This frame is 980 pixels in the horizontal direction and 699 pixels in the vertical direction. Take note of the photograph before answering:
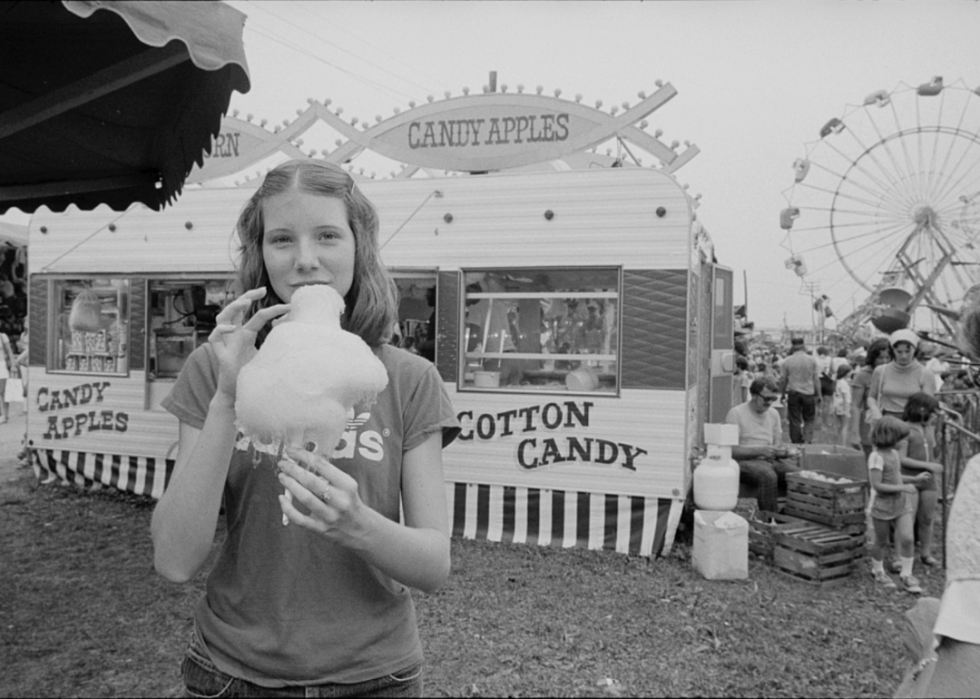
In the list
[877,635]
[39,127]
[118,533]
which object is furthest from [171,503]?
[118,533]

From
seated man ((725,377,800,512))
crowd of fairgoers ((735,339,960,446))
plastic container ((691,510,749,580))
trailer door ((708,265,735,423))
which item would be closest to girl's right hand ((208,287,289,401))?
plastic container ((691,510,749,580))

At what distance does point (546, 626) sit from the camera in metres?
4.73

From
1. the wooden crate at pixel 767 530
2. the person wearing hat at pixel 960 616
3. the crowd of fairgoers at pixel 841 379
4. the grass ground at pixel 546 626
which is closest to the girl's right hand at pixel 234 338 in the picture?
the person wearing hat at pixel 960 616

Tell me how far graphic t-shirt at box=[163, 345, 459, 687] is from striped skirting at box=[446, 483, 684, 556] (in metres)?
4.94

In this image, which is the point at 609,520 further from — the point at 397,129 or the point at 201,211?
the point at 201,211

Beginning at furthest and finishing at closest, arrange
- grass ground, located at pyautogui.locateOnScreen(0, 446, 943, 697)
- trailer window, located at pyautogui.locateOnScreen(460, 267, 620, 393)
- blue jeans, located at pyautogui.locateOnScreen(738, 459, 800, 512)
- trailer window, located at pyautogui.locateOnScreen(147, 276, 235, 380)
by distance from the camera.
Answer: trailer window, located at pyautogui.locateOnScreen(147, 276, 235, 380) < blue jeans, located at pyautogui.locateOnScreen(738, 459, 800, 512) < trailer window, located at pyautogui.locateOnScreen(460, 267, 620, 393) < grass ground, located at pyautogui.locateOnScreen(0, 446, 943, 697)

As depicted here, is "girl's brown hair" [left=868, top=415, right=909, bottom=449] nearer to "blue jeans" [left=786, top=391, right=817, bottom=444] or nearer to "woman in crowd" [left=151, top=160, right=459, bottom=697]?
"woman in crowd" [left=151, top=160, right=459, bottom=697]

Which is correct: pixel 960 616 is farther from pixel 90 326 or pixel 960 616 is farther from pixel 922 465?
pixel 90 326

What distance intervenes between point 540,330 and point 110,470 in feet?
15.7

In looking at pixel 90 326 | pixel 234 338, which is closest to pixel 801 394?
pixel 90 326

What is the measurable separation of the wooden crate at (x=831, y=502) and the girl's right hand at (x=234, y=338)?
19.1 ft

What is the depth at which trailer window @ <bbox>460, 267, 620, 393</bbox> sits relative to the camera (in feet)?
20.9

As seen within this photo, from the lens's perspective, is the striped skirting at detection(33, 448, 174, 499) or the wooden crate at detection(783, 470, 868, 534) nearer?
the wooden crate at detection(783, 470, 868, 534)

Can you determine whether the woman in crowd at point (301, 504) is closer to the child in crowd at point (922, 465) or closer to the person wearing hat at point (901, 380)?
the child in crowd at point (922, 465)
